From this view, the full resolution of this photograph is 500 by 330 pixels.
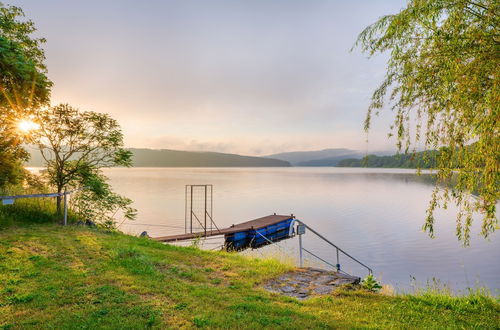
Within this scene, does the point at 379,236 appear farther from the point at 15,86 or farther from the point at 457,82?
the point at 15,86

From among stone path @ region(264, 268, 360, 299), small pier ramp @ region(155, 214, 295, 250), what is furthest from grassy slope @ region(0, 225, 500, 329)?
small pier ramp @ region(155, 214, 295, 250)

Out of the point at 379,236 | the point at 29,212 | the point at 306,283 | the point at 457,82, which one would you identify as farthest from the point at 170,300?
the point at 379,236

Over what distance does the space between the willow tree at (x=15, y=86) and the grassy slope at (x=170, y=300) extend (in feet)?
16.8

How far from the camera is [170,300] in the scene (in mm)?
5602

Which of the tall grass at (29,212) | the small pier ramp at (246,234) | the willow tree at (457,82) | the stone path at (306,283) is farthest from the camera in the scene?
the small pier ramp at (246,234)

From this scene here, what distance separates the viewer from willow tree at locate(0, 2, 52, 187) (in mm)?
7609

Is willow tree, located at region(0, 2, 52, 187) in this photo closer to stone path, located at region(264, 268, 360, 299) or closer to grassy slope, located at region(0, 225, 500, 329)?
grassy slope, located at region(0, 225, 500, 329)

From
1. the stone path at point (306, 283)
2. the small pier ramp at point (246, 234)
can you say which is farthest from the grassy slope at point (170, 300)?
the small pier ramp at point (246, 234)

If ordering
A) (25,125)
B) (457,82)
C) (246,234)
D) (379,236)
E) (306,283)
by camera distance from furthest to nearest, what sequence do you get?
(379,236)
(246,234)
(25,125)
(306,283)
(457,82)

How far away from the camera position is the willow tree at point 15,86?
7.61m

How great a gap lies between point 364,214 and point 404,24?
34.9 meters

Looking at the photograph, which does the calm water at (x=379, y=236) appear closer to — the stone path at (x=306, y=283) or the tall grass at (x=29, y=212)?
the stone path at (x=306, y=283)

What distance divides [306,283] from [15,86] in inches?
423

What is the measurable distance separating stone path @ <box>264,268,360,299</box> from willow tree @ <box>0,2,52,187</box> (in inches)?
348
